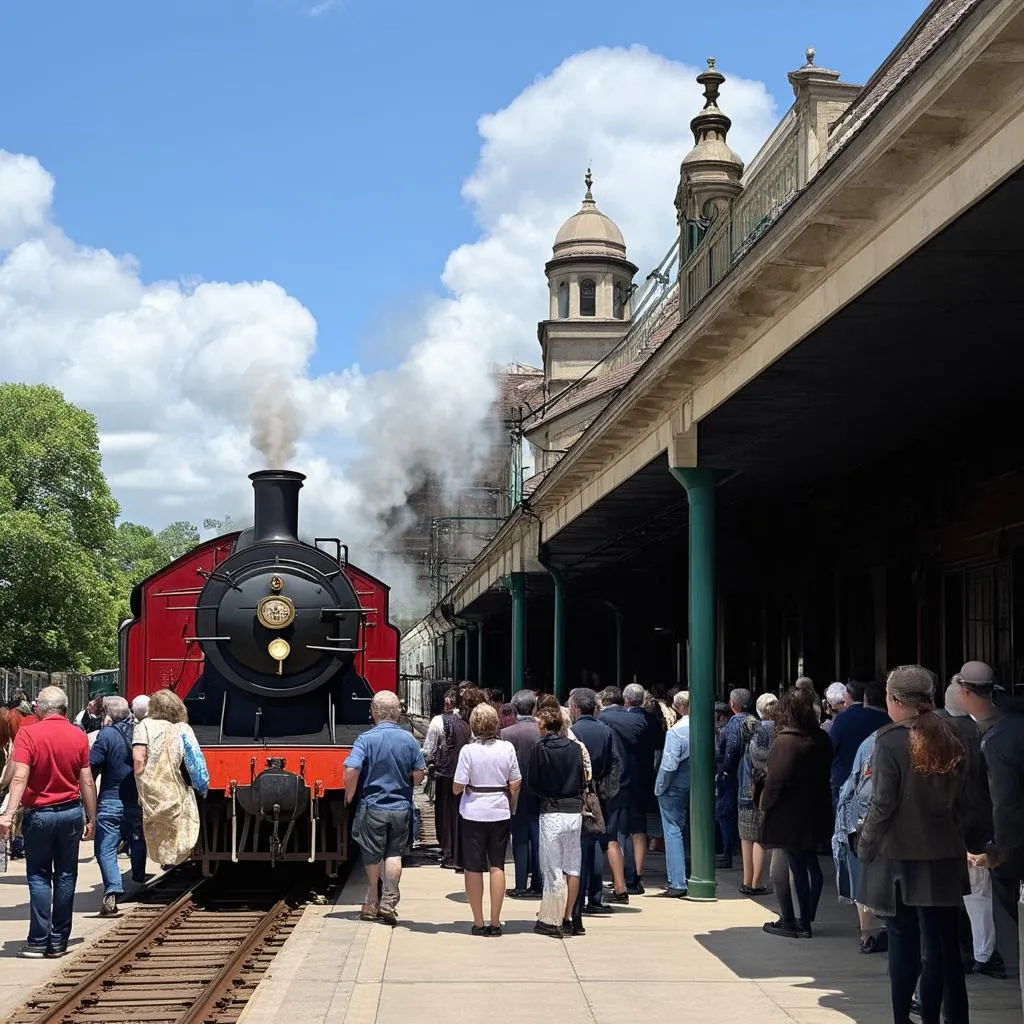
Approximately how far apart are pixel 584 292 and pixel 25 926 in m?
53.3

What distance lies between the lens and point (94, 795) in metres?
9.59

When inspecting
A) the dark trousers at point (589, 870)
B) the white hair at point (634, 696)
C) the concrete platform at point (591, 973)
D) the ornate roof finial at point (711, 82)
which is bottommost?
the concrete platform at point (591, 973)

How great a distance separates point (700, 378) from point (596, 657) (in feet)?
92.8

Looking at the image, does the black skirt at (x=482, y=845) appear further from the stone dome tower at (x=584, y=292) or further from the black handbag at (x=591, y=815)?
the stone dome tower at (x=584, y=292)

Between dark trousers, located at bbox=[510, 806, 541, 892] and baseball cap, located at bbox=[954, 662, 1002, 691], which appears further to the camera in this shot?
dark trousers, located at bbox=[510, 806, 541, 892]

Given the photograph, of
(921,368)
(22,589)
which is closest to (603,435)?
(921,368)

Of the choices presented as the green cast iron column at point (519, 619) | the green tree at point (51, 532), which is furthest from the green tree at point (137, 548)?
the green cast iron column at point (519, 619)

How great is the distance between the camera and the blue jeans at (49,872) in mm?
9070

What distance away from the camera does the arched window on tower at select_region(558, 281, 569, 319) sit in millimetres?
61625

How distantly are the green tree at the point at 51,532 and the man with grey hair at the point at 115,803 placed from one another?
32.6 meters

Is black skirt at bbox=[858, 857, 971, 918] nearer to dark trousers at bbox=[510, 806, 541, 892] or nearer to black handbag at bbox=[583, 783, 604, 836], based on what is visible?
black handbag at bbox=[583, 783, 604, 836]

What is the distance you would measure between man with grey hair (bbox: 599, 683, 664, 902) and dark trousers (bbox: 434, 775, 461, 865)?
5.08 ft

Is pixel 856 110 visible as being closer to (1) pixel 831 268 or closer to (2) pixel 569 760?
(1) pixel 831 268

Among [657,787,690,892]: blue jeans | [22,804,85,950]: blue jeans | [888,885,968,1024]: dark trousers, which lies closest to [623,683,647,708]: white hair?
[657,787,690,892]: blue jeans
